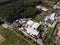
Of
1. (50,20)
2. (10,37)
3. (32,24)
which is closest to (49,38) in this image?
(32,24)

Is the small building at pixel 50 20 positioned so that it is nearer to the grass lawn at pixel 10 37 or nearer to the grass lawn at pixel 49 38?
the grass lawn at pixel 49 38

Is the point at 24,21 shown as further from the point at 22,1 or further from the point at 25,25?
the point at 22,1

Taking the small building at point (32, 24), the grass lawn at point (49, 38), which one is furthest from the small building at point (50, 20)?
the grass lawn at point (49, 38)

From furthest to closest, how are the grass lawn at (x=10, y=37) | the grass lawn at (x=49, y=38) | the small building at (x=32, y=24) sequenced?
the small building at (x=32, y=24)
the grass lawn at (x=49, y=38)
the grass lawn at (x=10, y=37)

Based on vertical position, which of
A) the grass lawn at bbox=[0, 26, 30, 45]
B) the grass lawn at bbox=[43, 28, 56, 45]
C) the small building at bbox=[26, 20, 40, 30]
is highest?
the small building at bbox=[26, 20, 40, 30]

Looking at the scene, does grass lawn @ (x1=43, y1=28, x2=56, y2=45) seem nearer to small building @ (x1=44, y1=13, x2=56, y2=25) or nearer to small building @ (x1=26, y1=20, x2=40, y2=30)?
small building @ (x1=26, y1=20, x2=40, y2=30)

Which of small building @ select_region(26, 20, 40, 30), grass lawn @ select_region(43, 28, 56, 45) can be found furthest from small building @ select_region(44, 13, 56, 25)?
grass lawn @ select_region(43, 28, 56, 45)

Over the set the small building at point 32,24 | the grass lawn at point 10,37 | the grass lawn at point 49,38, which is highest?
the small building at point 32,24

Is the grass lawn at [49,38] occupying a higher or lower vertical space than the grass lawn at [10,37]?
lower

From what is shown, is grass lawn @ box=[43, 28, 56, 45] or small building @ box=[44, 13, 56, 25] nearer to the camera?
grass lawn @ box=[43, 28, 56, 45]

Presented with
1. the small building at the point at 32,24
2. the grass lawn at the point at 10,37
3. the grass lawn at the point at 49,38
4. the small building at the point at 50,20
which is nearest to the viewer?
the grass lawn at the point at 10,37

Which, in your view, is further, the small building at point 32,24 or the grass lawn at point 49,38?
the small building at point 32,24
